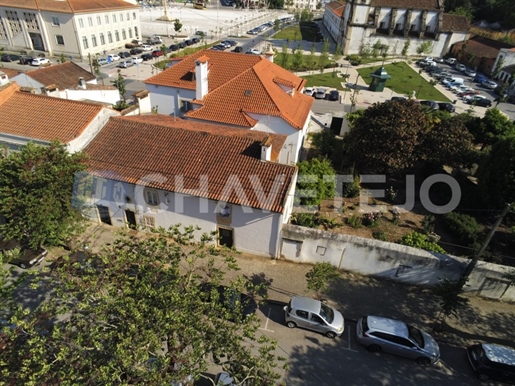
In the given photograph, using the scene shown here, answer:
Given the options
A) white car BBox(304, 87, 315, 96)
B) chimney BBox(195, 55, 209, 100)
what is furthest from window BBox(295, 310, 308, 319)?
white car BBox(304, 87, 315, 96)

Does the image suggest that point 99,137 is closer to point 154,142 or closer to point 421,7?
point 154,142

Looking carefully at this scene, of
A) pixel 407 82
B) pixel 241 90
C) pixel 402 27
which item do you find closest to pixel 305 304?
pixel 241 90

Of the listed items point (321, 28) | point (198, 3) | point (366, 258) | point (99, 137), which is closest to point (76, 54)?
point (99, 137)

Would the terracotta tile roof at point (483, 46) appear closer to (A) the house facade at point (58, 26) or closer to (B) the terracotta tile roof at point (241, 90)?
(B) the terracotta tile roof at point (241, 90)

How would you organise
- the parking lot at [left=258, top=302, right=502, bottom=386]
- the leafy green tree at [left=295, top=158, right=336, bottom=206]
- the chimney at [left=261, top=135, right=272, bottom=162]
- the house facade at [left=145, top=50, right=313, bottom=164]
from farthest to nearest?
the house facade at [left=145, top=50, right=313, bottom=164] → the leafy green tree at [left=295, top=158, right=336, bottom=206] → the chimney at [left=261, top=135, right=272, bottom=162] → the parking lot at [left=258, top=302, right=502, bottom=386]

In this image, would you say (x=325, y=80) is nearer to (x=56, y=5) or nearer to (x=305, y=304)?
(x=56, y=5)

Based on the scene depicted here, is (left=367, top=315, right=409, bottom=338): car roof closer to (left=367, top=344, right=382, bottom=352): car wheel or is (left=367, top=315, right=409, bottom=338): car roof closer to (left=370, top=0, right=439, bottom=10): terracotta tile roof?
(left=367, top=344, right=382, bottom=352): car wheel

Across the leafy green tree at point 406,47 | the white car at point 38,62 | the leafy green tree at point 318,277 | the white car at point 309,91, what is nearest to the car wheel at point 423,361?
the leafy green tree at point 318,277
